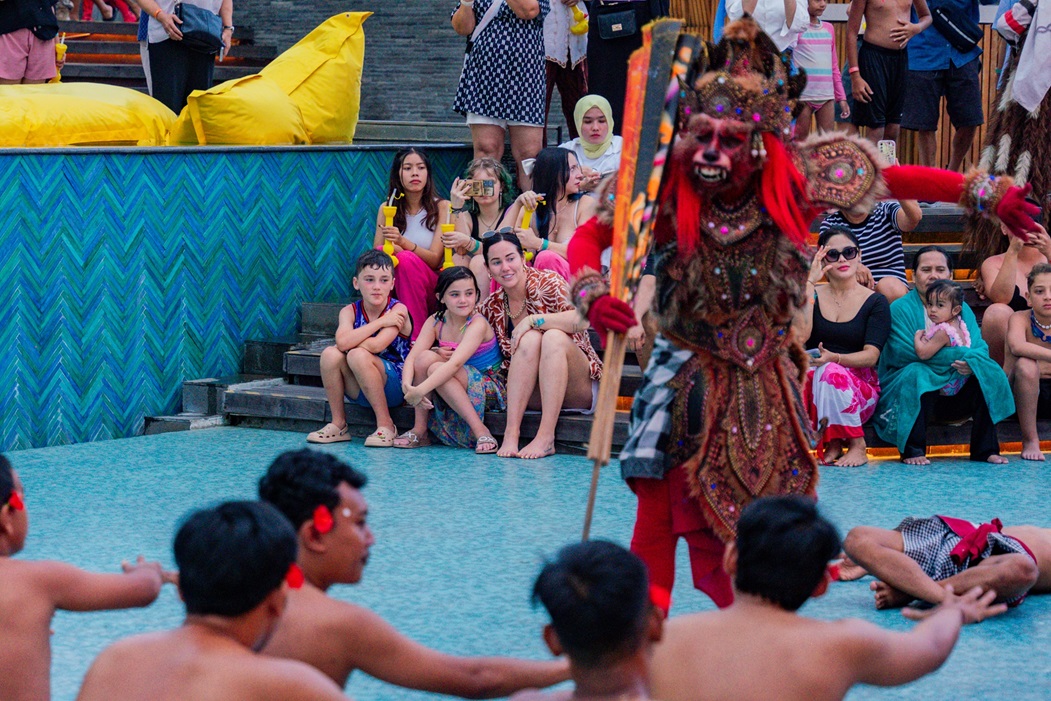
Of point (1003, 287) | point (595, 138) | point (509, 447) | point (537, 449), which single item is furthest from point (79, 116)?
point (1003, 287)

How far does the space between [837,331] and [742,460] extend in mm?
3283

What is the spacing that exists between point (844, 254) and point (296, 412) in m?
2.86

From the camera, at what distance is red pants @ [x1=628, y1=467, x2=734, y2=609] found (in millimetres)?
3443

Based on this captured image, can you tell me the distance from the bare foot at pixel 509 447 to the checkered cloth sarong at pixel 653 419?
2997 mm

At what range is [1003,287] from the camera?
22.7 feet

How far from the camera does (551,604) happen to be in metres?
2.26

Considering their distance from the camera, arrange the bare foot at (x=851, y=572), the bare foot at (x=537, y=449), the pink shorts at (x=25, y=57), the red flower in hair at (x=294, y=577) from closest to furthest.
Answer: the red flower in hair at (x=294, y=577) → the bare foot at (x=851, y=572) → the bare foot at (x=537, y=449) → the pink shorts at (x=25, y=57)

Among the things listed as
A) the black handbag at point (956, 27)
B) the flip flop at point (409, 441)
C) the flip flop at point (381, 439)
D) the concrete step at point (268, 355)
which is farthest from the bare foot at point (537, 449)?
the black handbag at point (956, 27)

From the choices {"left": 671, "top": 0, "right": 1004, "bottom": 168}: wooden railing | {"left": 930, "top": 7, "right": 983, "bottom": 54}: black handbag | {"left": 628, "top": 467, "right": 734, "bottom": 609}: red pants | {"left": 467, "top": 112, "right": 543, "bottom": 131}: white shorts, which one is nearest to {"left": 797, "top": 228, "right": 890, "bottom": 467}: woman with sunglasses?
{"left": 467, "top": 112, "right": 543, "bottom": 131}: white shorts

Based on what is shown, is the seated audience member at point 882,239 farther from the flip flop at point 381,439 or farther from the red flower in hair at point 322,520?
the red flower in hair at point 322,520

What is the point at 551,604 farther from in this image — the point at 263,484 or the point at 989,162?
the point at 989,162

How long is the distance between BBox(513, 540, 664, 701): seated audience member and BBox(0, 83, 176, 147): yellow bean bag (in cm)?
587

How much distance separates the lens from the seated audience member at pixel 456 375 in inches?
263

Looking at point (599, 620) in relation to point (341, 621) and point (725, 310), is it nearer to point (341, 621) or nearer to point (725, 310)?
point (341, 621)
